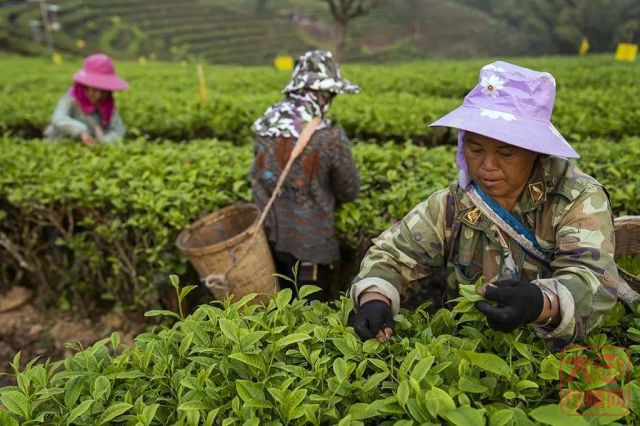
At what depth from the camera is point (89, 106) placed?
15.1 ft

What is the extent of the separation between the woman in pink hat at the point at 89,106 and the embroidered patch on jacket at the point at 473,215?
12.3ft

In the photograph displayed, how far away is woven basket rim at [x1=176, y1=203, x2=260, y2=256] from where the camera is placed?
2668mm

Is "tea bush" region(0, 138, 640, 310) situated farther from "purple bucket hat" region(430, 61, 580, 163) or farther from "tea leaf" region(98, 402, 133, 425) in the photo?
"tea leaf" region(98, 402, 133, 425)

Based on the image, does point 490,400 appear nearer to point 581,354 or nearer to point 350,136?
point 581,354

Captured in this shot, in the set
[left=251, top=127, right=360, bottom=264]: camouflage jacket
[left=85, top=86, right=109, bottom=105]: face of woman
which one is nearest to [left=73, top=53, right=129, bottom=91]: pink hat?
[left=85, top=86, right=109, bottom=105]: face of woman

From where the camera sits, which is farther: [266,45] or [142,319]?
[266,45]

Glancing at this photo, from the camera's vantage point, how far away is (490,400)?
3.96 ft

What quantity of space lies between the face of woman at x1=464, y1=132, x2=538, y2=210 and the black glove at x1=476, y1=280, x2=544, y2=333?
1.47 ft

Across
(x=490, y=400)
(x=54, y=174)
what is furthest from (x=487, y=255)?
(x=54, y=174)

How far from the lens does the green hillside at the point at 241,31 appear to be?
40.6m

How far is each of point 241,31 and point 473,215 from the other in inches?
1922

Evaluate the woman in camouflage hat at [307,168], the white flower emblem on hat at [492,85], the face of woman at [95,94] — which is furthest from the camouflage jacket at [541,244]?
the face of woman at [95,94]

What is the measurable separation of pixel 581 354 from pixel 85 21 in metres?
49.8

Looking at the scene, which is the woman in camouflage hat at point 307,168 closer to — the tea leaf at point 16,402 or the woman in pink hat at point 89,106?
the tea leaf at point 16,402
